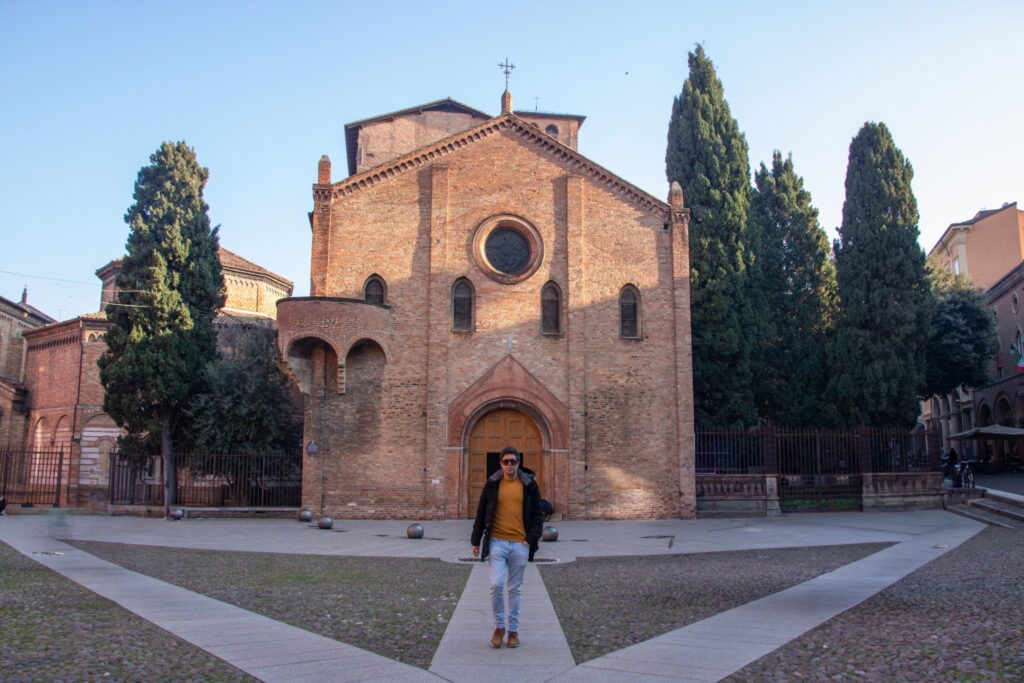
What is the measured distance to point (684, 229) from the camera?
23281 mm

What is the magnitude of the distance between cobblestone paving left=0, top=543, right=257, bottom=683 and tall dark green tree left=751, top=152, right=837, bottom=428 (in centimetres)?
2219

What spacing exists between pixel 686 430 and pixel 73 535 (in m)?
15.1

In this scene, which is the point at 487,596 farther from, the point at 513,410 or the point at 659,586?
the point at 513,410

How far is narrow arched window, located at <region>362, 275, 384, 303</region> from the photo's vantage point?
2198 centimetres

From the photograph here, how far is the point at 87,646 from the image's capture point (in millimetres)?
6422

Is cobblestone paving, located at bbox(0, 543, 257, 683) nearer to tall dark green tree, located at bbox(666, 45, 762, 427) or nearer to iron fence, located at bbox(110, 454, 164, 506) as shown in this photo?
iron fence, located at bbox(110, 454, 164, 506)

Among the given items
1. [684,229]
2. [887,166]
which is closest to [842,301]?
[887,166]

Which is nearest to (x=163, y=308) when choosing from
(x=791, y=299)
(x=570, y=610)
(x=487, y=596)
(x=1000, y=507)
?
(x=487, y=596)

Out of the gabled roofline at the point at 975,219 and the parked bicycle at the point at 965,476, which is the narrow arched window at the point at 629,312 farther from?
the gabled roofline at the point at 975,219

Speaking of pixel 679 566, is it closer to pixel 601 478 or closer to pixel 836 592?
pixel 836 592

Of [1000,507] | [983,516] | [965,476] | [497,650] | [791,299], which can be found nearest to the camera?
[497,650]

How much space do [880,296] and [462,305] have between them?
46.1ft

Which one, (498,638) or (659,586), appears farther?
(659,586)

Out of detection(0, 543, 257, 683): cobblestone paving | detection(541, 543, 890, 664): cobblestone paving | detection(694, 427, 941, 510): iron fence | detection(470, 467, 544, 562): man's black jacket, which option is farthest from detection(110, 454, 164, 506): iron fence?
detection(470, 467, 544, 562): man's black jacket
